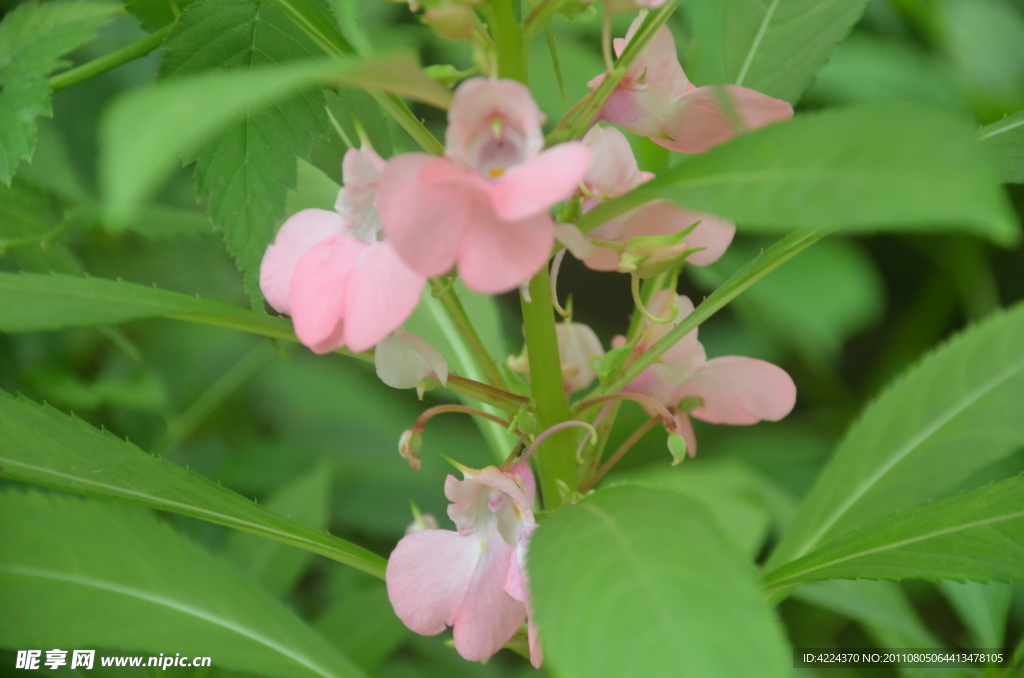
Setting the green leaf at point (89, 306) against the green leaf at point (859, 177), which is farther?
the green leaf at point (89, 306)

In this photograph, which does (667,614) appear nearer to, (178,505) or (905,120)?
(905,120)

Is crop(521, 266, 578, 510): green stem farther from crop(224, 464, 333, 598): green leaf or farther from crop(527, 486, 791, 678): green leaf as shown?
crop(224, 464, 333, 598): green leaf

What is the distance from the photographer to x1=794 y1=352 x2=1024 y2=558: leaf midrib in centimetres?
76

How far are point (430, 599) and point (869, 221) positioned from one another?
0.35 m

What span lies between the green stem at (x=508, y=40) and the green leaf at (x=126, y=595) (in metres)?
0.44

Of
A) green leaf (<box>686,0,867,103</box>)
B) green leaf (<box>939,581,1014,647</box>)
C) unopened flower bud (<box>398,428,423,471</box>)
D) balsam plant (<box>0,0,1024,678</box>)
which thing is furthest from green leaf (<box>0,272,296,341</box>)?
green leaf (<box>939,581,1014,647</box>)

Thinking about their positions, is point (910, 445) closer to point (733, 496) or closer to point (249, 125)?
point (733, 496)

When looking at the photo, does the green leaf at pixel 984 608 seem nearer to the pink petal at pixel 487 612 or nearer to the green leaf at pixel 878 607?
the green leaf at pixel 878 607

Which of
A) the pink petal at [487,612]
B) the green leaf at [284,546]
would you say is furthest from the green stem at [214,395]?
the pink petal at [487,612]

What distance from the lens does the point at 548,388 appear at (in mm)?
552

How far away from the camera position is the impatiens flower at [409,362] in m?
0.53

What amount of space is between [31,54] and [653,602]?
0.63 meters

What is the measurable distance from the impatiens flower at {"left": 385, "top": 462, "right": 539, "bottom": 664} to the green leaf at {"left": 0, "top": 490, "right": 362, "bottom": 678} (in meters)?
0.15

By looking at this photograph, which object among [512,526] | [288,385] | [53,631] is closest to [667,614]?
[512,526]
